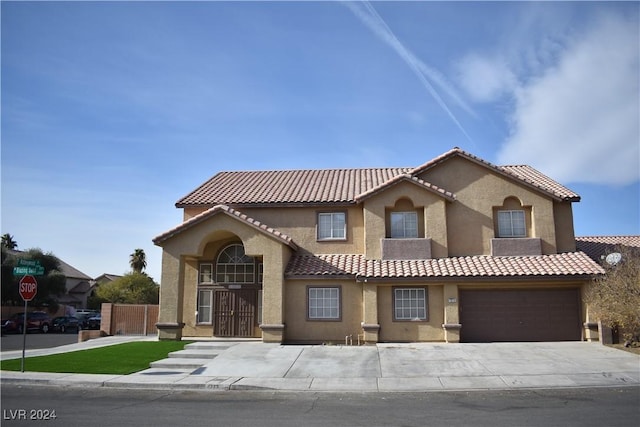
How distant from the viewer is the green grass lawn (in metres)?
16.4

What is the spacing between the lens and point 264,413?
10859 millimetres

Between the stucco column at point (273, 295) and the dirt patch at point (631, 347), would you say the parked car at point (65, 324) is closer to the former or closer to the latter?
the stucco column at point (273, 295)

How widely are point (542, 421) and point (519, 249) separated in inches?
526

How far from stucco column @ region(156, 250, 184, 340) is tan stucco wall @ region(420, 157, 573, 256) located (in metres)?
11.5

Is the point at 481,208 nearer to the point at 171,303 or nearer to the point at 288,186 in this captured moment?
the point at 288,186

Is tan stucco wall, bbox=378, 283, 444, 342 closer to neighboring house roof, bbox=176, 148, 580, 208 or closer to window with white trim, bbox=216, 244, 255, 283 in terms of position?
neighboring house roof, bbox=176, 148, 580, 208

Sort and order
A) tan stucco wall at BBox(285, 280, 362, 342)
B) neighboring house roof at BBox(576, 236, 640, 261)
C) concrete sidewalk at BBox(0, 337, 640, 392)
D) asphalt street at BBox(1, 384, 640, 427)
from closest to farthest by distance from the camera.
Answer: asphalt street at BBox(1, 384, 640, 427), concrete sidewalk at BBox(0, 337, 640, 392), tan stucco wall at BBox(285, 280, 362, 342), neighboring house roof at BBox(576, 236, 640, 261)

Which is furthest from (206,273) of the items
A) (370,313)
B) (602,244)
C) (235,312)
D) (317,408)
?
(602,244)

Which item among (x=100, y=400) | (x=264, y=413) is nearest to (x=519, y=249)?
(x=264, y=413)

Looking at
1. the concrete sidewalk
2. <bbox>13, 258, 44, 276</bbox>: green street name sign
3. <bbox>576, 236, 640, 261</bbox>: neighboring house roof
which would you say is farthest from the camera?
<bbox>576, 236, 640, 261</bbox>: neighboring house roof

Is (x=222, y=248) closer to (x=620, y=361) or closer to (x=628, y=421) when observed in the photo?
(x=620, y=361)

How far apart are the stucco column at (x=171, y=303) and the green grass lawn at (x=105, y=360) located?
517mm

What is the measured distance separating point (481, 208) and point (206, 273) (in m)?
12.5

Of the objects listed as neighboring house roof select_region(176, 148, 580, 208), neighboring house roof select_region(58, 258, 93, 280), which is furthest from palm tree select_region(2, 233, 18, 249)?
neighboring house roof select_region(176, 148, 580, 208)
